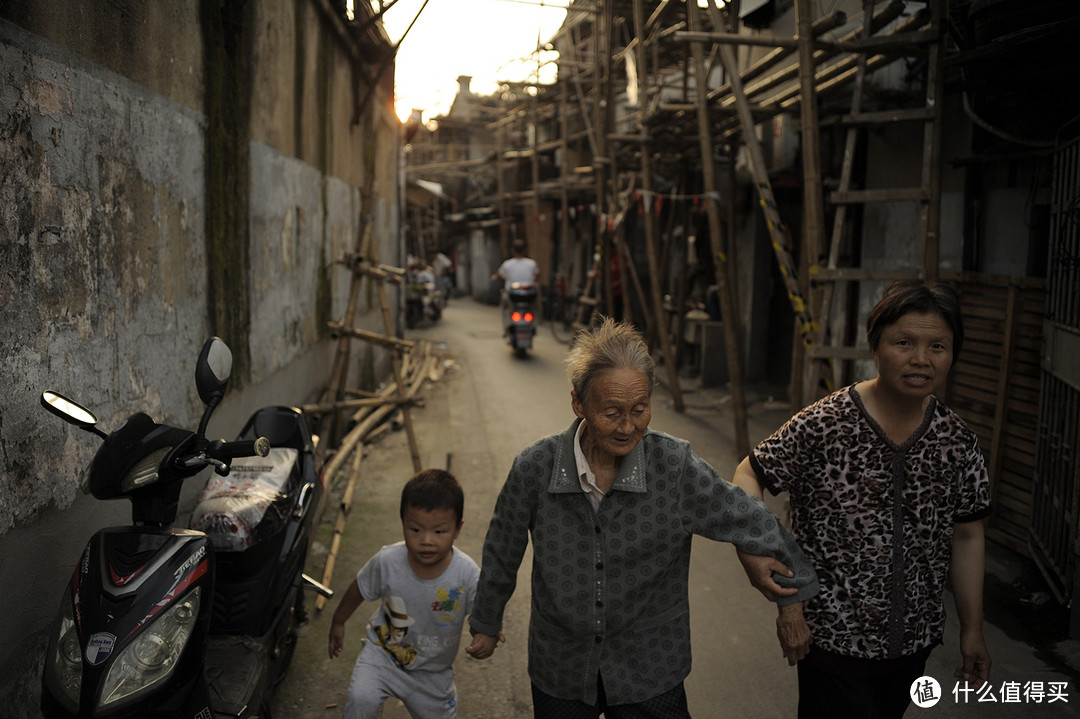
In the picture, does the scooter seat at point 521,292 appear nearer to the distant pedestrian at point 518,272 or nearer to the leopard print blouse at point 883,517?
the distant pedestrian at point 518,272

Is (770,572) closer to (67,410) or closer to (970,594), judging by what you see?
(970,594)

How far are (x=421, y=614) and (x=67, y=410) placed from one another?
4.07ft

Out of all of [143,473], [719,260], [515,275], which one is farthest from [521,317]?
[143,473]

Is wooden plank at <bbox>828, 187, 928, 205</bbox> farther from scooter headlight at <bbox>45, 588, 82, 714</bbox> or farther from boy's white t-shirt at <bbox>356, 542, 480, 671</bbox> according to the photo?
scooter headlight at <bbox>45, 588, 82, 714</bbox>

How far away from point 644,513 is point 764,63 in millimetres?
5718

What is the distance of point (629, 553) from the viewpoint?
2275 mm

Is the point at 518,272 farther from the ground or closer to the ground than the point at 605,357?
farther from the ground

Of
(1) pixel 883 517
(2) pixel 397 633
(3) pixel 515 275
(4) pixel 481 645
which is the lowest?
(2) pixel 397 633

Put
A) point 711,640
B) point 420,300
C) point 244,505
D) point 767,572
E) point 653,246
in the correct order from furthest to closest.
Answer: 1. point 420,300
2. point 653,246
3. point 711,640
4. point 244,505
5. point 767,572

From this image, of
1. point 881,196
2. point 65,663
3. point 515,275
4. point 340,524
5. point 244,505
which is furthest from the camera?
point 515,275

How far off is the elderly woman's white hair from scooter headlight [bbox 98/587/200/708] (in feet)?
3.92

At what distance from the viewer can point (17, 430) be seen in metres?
2.60

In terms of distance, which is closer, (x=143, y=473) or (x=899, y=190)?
(x=143, y=473)

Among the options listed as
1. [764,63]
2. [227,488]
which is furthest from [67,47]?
[764,63]
